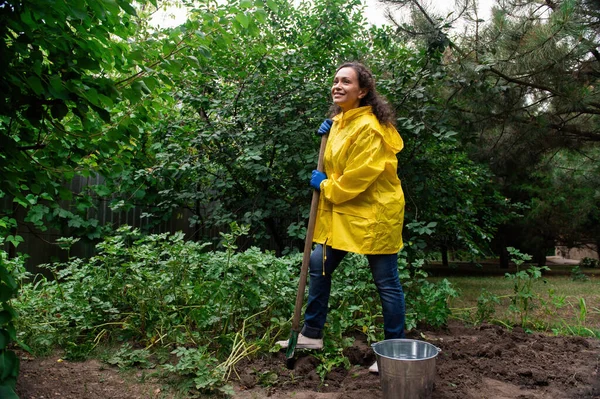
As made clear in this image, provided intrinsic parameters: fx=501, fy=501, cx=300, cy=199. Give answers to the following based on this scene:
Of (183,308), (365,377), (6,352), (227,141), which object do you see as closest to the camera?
(6,352)

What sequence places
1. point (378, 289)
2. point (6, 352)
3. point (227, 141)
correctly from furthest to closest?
point (227, 141) < point (378, 289) < point (6, 352)

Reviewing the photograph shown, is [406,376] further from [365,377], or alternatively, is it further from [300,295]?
[300,295]

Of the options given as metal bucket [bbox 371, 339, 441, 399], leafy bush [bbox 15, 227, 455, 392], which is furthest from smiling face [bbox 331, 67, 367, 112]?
metal bucket [bbox 371, 339, 441, 399]

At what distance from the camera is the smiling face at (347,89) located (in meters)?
2.92

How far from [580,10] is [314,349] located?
13.6 feet

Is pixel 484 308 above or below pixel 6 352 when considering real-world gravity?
below

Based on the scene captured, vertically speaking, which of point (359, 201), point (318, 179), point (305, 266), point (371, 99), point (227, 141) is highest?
point (227, 141)

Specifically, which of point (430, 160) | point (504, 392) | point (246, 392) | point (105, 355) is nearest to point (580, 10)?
point (430, 160)

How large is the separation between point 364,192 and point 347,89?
63 cm

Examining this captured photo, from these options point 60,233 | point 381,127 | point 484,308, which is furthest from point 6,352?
point 60,233

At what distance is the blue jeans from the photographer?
106 inches

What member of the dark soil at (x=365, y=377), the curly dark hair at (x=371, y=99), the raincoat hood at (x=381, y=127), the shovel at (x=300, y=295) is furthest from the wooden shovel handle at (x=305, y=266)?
the curly dark hair at (x=371, y=99)

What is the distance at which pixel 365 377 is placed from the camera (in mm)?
2652

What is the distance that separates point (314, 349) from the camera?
9.48 feet
